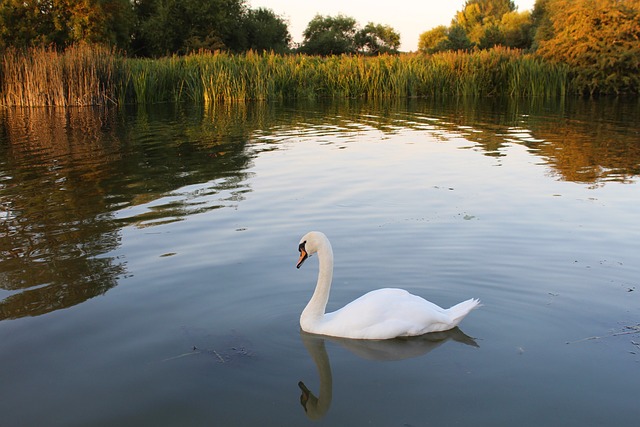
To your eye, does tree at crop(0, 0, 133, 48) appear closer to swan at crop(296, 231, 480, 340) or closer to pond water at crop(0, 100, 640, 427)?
pond water at crop(0, 100, 640, 427)

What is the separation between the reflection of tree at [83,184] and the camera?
18.8ft

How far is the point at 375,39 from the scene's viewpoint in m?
64.4

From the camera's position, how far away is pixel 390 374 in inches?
161

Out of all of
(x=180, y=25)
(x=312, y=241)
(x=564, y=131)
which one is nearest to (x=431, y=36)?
(x=180, y=25)

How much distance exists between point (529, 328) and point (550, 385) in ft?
2.64

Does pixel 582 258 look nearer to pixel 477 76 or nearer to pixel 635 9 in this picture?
pixel 477 76

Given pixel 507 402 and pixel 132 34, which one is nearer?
pixel 507 402

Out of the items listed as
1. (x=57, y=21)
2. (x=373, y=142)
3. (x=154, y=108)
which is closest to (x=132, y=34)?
(x=57, y=21)

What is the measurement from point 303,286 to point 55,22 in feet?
126

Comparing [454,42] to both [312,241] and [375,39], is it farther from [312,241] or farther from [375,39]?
[312,241]

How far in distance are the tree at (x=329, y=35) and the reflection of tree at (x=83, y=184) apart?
4209 centimetres

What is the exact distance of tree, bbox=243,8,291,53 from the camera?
181 ft

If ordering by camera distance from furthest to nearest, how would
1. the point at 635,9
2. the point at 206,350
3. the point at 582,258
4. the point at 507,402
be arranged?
the point at 635,9, the point at 582,258, the point at 206,350, the point at 507,402

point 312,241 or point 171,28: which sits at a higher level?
point 171,28
